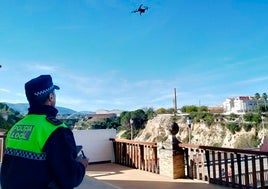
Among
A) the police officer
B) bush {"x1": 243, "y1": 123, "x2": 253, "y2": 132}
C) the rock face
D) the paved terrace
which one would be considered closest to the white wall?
the paved terrace

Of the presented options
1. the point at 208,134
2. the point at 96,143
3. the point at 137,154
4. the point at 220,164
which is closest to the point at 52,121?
the point at 220,164

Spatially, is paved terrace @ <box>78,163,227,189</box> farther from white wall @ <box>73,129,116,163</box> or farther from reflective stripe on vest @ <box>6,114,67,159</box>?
reflective stripe on vest @ <box>6,114,67,159</box>

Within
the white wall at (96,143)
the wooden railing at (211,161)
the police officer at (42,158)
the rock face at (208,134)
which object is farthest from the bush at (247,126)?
the police officer at (42,158)

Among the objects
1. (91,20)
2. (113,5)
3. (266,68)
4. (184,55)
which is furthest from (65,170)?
(266,68)

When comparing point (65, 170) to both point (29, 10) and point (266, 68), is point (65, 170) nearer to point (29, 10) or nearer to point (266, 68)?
point (29, 10)

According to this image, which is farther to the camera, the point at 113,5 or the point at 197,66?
the point at 197,66

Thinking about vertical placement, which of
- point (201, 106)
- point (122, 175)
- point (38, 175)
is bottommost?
point (122, 175)
